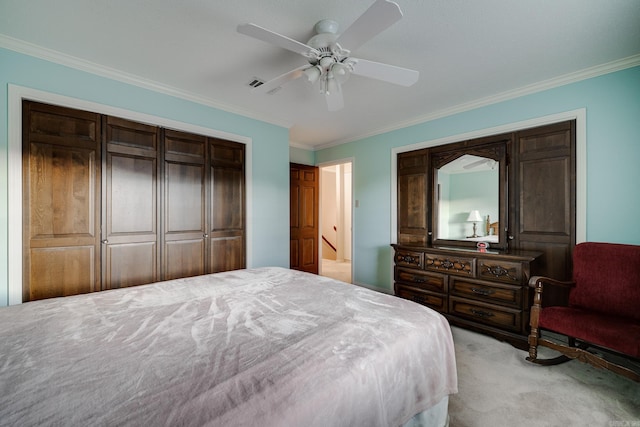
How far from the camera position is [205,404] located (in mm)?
728

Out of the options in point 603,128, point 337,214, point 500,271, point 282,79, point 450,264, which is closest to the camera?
point 282,79

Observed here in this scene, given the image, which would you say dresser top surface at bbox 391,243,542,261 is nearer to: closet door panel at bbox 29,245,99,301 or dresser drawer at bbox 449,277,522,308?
dresser drawer at bbox 449,277,522,308

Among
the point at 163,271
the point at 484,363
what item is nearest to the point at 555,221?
the point at 484,363

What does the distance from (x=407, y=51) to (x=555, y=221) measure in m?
2.20

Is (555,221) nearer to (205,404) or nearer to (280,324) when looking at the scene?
(280,324)

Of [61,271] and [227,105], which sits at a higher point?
[227,105]

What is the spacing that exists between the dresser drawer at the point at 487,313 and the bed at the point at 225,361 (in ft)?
5.42

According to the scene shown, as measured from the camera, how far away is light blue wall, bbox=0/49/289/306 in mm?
2088

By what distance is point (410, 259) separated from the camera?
3.29 m

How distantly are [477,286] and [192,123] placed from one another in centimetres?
357

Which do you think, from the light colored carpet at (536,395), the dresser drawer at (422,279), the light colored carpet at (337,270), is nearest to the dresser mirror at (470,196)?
the dresser drawer at (422,279)

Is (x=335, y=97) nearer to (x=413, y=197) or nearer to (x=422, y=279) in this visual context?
(x=413, y=197)

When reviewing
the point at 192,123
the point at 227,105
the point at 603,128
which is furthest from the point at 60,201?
the point at 603,128

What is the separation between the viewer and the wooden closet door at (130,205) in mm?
2535
